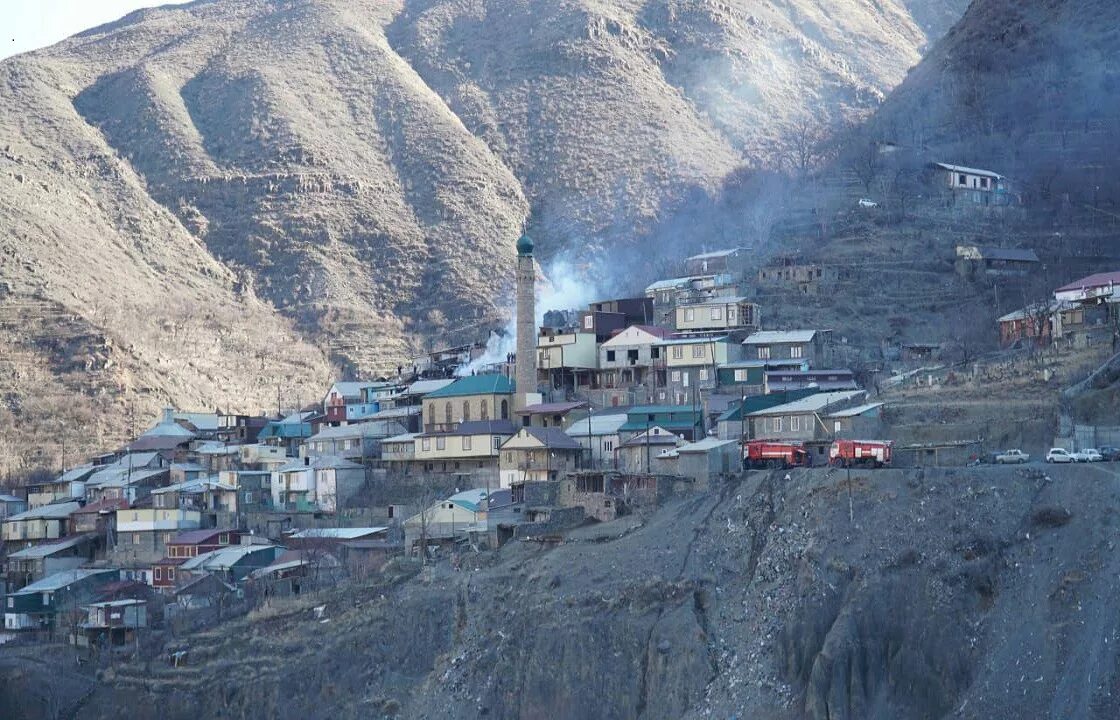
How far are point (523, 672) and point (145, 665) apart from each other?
61.4 feet

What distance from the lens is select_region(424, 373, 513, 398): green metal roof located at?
99.6 m

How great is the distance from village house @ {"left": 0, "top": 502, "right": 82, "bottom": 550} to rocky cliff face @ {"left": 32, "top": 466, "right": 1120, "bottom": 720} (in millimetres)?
20863

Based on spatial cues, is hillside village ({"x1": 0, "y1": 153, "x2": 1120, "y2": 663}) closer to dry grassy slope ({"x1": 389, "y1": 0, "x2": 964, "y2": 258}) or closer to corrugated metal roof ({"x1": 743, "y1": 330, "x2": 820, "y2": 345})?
corrugated metal roof ({"x1": 743, "y1": 330, "x2": 820, "y2": 345})

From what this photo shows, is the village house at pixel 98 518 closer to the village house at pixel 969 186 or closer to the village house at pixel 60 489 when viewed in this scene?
the village house at pixel 60 489

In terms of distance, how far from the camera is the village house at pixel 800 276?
10494cm

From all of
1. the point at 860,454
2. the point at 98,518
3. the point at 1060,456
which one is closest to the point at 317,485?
the point at 98,518

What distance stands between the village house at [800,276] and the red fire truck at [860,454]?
2974cm

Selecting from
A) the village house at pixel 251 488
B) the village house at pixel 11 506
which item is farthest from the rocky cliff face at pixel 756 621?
the village house at pixel 11 506

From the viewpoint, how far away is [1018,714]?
201 ft

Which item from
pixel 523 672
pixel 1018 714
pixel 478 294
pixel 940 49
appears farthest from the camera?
pixel 478 294

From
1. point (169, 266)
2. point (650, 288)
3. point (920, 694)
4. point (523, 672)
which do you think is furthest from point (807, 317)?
point (169, 266)

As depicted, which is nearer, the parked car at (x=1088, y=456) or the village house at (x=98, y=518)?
the parked car at (x=1088, y=456)

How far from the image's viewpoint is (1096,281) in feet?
306

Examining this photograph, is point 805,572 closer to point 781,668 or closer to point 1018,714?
point 781,668
